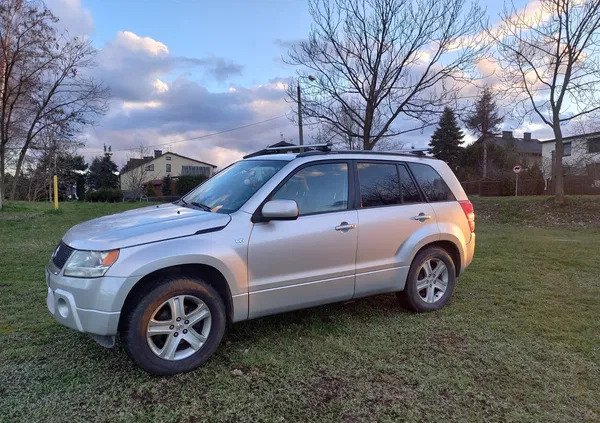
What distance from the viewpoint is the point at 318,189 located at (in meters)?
3.93

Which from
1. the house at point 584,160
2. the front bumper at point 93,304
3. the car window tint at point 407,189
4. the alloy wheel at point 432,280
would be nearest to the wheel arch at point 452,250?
the alloy wheel at point 432,280

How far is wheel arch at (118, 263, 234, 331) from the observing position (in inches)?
119

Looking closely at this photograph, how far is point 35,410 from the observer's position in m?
2.65

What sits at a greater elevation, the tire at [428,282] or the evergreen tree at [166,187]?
the evergreen tree at [166,187]

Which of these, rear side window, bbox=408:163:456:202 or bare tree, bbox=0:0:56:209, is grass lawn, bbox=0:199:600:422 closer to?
rear side window, bbox=408:163:456:202

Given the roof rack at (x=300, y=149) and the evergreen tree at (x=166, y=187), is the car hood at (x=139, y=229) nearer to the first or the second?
the roof rack at (x=300, y=149)

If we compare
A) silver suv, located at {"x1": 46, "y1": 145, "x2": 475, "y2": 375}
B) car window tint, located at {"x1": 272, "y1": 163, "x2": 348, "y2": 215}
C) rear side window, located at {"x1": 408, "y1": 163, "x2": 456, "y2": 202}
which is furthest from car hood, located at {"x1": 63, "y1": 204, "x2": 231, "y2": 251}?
rear side window, located at {"x1": 408, "y1": 163, "x2": 456, "y2": 202}

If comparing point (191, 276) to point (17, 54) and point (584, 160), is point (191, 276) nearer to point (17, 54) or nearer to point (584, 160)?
point (17, 54)

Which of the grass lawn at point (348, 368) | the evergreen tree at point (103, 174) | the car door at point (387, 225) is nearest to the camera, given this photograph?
the grass lawn at point (348, 368)

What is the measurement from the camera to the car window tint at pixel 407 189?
446 centimetres

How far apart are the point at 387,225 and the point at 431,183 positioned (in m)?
0.94

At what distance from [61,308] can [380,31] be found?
14689mm

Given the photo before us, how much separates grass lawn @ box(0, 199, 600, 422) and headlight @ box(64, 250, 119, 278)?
0.80 m

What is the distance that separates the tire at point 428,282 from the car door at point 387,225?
15 centimetres
